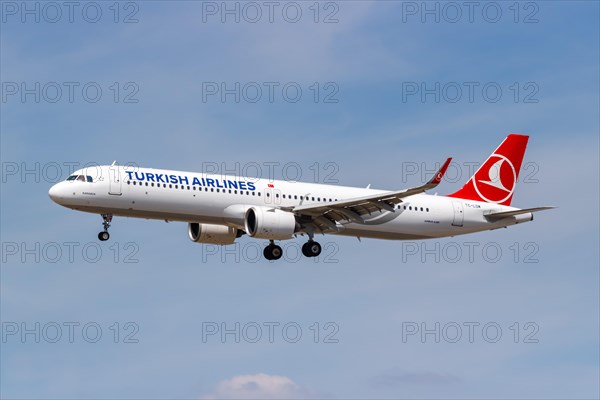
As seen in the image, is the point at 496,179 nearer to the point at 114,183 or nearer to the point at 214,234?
the point at 214,234

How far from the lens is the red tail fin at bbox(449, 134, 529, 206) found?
68.5m

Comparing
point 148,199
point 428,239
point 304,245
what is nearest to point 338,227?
point 304,245

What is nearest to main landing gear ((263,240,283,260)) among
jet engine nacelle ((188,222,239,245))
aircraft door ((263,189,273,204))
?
jet engine nacelle ((188,222,239,245))

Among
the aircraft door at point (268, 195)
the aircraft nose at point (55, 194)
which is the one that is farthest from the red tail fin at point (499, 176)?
the aircraft nose at point (55, 194)

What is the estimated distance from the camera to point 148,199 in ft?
188

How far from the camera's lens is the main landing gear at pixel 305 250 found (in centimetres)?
6256

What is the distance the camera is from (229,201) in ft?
195

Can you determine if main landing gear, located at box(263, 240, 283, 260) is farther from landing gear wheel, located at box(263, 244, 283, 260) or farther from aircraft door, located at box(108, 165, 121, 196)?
aircraft door, located at box(108, 165, 121, 196)

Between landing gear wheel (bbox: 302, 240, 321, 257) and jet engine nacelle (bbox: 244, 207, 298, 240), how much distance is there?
95.4 inches

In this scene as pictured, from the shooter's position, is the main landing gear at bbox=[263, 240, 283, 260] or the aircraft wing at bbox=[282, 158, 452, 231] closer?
the aircraft wing at bbox=[282, 158, 452, 231]

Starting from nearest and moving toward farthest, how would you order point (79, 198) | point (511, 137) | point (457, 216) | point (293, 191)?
point (79, 198)
point (293, 191)
point (457, 216)
point (511, 137)

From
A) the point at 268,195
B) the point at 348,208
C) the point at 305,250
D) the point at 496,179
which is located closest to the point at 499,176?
the point at 496,179

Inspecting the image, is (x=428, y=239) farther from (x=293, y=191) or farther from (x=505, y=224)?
(x=293, y=191)

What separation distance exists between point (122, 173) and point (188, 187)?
3.25 m
